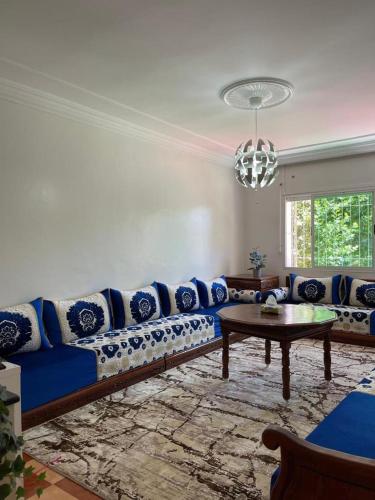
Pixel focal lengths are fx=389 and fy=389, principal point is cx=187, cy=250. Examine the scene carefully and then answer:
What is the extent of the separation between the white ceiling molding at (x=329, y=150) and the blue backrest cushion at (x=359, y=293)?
180cm

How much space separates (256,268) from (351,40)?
3793mm

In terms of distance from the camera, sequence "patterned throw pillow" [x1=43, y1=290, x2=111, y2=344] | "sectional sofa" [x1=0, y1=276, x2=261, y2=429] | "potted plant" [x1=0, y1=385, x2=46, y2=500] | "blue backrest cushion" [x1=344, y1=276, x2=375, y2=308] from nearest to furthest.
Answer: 1. "potted plant" [x1=0, y1=385, x2=46, y2=500]
2. "sectional sofa" [x1=0, y1=276, x2=261, y2=429]
3. "patterned throw pillow" [x1=43, y1=290, x2=111, y2=344]
4. "blue backrest cushion" [x1=344, y1=276, x2=375, y2=308]

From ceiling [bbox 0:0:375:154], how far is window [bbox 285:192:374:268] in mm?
1849

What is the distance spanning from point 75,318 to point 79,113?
203 cm

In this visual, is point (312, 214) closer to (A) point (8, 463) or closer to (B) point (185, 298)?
(B) point (185, 298)

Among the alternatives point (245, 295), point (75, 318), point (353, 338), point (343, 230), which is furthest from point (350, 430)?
point (343, 230)

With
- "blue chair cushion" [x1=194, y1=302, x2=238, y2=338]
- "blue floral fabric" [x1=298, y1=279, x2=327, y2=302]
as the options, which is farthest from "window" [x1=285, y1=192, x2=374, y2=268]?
"blue chair cushion" [x1=194, y1=302, x2=238, y2=338]

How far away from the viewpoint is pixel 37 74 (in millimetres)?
3176

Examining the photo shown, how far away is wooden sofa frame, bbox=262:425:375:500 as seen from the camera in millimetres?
1058

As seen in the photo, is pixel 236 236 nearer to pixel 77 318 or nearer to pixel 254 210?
pixel 254 210

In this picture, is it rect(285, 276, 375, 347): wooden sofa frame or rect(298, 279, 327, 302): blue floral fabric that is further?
rect(298, 279, 327, 302): blue floral fabric

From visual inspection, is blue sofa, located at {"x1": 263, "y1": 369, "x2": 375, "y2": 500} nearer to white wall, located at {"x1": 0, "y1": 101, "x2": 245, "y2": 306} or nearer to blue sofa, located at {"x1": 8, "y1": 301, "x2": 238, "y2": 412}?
blue sofa, located at {"x1": 8, "y1": 301, "x2": 238, "y2": 412}

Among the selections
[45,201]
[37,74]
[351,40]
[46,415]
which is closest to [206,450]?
[46,415]

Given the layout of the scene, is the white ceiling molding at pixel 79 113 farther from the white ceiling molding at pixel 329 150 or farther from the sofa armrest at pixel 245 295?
the sofa armrest at pixel 245 295
